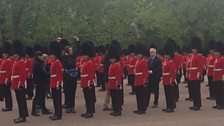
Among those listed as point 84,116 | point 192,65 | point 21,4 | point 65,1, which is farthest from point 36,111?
point 65,1

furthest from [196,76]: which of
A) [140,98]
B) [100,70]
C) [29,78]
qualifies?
[100,70]

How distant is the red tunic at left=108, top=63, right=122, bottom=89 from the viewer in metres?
12.6

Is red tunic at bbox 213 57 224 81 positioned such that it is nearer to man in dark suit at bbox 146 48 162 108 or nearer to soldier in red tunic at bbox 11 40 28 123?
man in dark suit at bbox 146 48 162 108

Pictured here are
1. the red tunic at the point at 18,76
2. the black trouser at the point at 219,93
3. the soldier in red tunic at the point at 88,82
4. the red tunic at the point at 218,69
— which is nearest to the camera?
the red tunic at the point at 18,76

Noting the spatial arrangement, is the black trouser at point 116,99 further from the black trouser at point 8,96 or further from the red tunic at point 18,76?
the black trouser at point 8,96

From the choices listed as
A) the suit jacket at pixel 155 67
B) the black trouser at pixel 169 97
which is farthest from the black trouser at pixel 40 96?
the black trouser at pixel 169 97

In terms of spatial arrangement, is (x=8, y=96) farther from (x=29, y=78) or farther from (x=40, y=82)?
(x=29, y=78)

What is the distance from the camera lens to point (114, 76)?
12617 millimetres

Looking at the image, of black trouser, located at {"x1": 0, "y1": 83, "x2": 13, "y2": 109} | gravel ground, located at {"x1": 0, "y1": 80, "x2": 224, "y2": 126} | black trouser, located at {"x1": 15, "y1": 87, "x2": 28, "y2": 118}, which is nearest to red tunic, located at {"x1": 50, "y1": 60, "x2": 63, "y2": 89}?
black trouser, located at {"x1": 15, "y1": 87, "x2": 28, "y2": 118}

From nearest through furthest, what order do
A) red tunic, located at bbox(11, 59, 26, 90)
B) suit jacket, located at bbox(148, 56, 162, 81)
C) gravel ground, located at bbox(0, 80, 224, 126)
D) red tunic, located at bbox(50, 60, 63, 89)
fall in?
Result: 1. gravel ground, located at bbox(0, 80, 224, 126)
2. red tunic, located at bbox(11, 59, 26, 90)
3. red tunic, located at bbox(50, 60, 63, 89)
4. suit jacket, located at bbox(148, 56, 162, 81)

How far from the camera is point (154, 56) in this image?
1422 centimetres

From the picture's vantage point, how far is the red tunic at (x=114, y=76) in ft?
41.3

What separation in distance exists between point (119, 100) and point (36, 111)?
228 cm

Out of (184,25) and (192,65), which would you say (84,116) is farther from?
(184,25)
